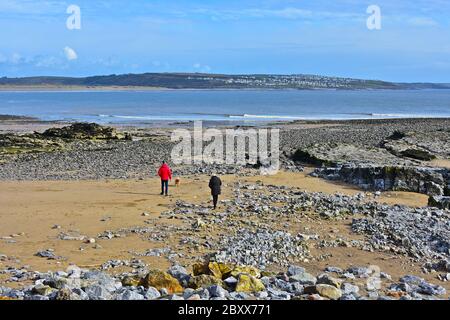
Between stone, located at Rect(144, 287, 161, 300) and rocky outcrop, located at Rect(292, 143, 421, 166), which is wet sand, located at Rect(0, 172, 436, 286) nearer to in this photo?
rocky outcrop, located at Rect(292, 143, 421, 166)

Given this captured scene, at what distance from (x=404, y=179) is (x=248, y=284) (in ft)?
48.0

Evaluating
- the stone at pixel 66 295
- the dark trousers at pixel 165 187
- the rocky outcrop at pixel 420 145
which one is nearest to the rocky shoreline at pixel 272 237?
the stone at pixel 66 295

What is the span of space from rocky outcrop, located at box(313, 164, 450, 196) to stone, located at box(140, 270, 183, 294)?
14705mm

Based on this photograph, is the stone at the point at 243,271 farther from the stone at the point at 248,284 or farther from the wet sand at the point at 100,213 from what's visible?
the wet sand at the point at 100,213

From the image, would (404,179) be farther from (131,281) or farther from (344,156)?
(131,281)

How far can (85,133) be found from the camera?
163ft

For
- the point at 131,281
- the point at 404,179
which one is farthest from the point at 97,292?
the point at 404,179

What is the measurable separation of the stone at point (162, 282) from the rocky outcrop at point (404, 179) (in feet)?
48.2

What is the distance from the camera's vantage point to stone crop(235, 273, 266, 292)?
9.37 m

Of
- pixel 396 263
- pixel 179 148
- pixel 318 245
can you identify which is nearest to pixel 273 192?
pixel 318 245

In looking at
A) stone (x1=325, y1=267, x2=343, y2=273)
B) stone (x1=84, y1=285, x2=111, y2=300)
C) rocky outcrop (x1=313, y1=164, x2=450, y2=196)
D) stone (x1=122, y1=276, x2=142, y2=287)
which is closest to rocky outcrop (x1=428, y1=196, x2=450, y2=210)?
rocky outcrop (x1=313, y1=164, x2=450, y2=196)

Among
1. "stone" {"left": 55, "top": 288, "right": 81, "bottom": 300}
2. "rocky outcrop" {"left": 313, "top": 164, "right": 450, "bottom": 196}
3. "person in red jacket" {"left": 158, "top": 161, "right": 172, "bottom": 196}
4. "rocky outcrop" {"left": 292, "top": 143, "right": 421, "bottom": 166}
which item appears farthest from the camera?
"rocky outcrop" {"left": 292, "top": 143, "right": 421, "bottom": 166}

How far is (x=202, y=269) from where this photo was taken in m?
10.6
